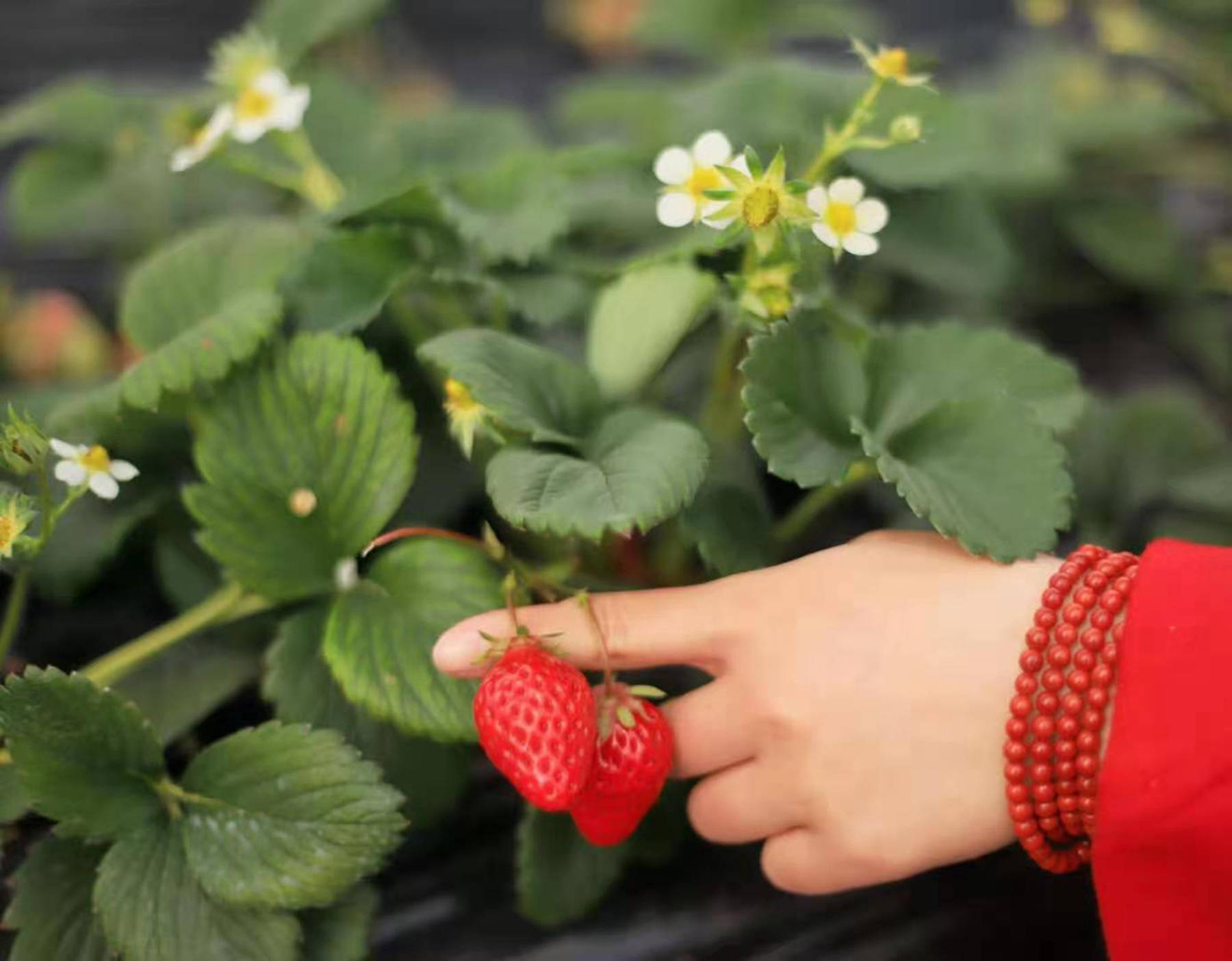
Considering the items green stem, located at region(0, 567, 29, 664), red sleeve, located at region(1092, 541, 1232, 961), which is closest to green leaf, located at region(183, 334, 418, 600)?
green stem, located at region(0, 567, 29, 664)

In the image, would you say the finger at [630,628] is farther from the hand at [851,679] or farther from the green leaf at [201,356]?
the green leaf at [201,356]

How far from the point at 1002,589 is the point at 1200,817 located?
0.35 ft

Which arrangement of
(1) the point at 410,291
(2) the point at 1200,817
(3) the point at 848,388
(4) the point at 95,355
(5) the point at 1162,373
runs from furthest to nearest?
(5) the point at 1162,373 → (4) the point at 95,355 → (1) the point at 410,291 → (3) the point at 848,388 → (2) the point at 1200,817

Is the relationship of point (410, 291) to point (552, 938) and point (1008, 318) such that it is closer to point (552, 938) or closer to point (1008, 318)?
point (552, 938)

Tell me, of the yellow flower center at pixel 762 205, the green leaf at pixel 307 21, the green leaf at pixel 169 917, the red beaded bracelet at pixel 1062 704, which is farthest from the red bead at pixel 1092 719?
the green leaf at pixel 307 21

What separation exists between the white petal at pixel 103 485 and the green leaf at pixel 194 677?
109mm

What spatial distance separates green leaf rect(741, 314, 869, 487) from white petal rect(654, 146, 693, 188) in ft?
0.25

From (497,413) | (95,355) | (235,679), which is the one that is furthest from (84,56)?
(497,413)

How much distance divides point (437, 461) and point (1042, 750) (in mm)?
345

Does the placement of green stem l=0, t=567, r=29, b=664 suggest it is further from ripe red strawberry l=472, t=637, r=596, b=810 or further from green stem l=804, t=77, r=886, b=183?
green stem l=804, t=77, r=886, b=183

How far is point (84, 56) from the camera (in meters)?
1.35

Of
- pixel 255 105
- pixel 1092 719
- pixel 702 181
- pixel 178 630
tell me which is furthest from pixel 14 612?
pixel 1092 719

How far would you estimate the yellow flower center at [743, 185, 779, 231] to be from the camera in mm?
470

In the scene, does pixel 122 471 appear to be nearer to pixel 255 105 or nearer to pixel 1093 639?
pixel 255 105
